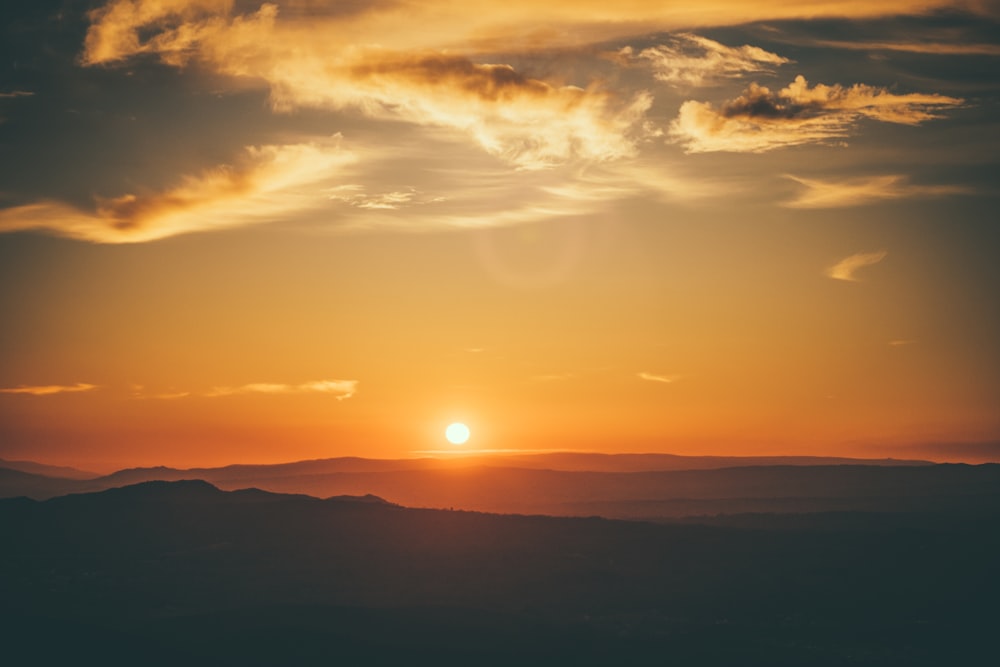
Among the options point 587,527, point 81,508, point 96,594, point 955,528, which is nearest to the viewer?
point 96,594

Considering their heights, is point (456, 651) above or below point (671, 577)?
below

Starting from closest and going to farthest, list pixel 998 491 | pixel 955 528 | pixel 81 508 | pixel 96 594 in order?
pixel 96 594, pixel 81 508, pixel 955 528, pixel 998 491

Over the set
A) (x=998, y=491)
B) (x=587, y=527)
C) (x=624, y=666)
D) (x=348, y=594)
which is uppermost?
(x=998, y=491)

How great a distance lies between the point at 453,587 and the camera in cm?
8281

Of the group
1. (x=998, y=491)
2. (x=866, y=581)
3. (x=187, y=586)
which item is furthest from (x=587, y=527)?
(x=998, y=491)

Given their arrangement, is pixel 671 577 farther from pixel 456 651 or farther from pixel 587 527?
pixel 456 651

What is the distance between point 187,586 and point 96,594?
6976 mm

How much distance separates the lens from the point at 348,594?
79812 mm

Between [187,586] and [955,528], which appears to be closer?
[187,586]

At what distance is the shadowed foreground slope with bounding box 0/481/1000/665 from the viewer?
61344 millimetres

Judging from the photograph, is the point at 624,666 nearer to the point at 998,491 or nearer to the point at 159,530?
the point at 159,530

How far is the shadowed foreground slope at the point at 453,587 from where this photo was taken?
61344mm

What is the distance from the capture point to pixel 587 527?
99.4 m

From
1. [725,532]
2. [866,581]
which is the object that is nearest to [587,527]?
[725,532]
